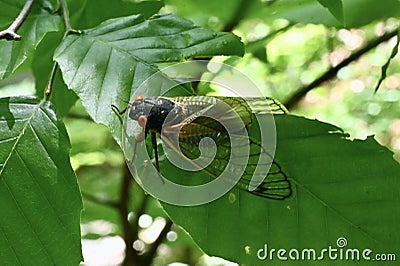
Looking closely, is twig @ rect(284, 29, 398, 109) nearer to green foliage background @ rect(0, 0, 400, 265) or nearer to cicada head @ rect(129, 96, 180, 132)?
green foliage background @ rect(0, 0, 400, 265)

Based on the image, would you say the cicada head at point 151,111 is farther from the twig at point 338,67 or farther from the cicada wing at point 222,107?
the twig at point 338,67

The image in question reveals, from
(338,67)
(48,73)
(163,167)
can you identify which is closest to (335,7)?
(163,167)

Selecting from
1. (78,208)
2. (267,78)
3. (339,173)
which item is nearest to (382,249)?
(339,173)

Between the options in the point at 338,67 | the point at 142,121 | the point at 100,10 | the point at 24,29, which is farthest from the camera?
the point at 338,67

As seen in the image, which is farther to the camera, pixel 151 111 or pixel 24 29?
pixel 24 29

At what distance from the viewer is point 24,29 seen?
0.83m

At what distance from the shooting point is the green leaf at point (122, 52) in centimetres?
71

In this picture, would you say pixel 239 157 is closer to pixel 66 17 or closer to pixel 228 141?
pixel 228 141

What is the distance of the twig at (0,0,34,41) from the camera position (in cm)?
72

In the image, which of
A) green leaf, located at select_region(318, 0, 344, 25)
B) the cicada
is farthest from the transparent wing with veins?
green leaf, located at select_region(318, 0, 344, 25)

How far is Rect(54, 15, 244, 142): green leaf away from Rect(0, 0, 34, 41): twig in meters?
0.06

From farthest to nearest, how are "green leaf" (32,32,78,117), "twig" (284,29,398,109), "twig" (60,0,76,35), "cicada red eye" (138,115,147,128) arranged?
1. "twig" (284,29,398,109)
2. "green leaf" (32,32,78,117)
3. "twig" (60,0,76,35)
4. "cicada red eye" (138,115,147,128)

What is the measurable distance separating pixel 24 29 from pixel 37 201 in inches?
10.6

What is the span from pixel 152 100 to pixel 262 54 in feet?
2.12
